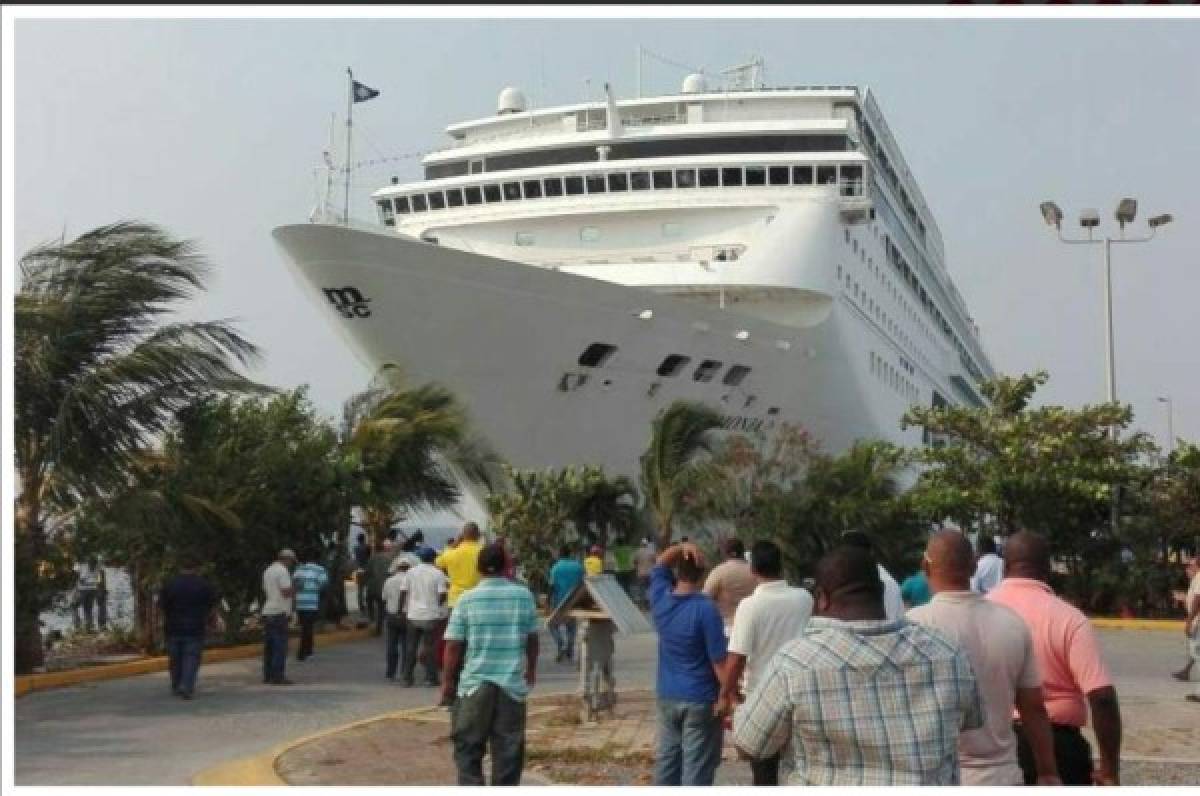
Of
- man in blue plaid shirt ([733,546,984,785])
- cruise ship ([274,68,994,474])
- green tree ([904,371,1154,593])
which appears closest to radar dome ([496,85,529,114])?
cruise ship ([274,68,994,474])

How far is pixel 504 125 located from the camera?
28.2 meters

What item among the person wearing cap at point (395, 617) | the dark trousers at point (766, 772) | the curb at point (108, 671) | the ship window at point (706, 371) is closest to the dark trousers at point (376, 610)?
the curb at point (108, 671)

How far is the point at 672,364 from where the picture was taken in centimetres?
2197

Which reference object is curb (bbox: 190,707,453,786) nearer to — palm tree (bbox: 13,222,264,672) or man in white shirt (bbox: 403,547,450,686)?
man in white shirt (bbox: 403,547,450,686)

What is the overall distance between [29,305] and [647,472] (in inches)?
453

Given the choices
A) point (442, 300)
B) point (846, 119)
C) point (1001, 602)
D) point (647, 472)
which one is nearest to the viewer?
point (1001, 602)

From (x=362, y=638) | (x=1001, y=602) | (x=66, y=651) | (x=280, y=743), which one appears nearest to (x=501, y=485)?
(x=362, y=638)

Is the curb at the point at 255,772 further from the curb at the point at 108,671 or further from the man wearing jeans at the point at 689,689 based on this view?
the curb at the point at 108,671

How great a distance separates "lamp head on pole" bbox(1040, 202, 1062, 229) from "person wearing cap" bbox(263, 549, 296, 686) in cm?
1460

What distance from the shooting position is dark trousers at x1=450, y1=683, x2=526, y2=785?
5.64 meters

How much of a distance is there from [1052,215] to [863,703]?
64.9 ft

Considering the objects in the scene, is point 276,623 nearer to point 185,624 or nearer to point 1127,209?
point 185,624

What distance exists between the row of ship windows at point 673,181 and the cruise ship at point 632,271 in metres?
0.04

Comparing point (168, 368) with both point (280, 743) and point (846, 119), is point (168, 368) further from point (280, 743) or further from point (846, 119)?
point (846, 119)
